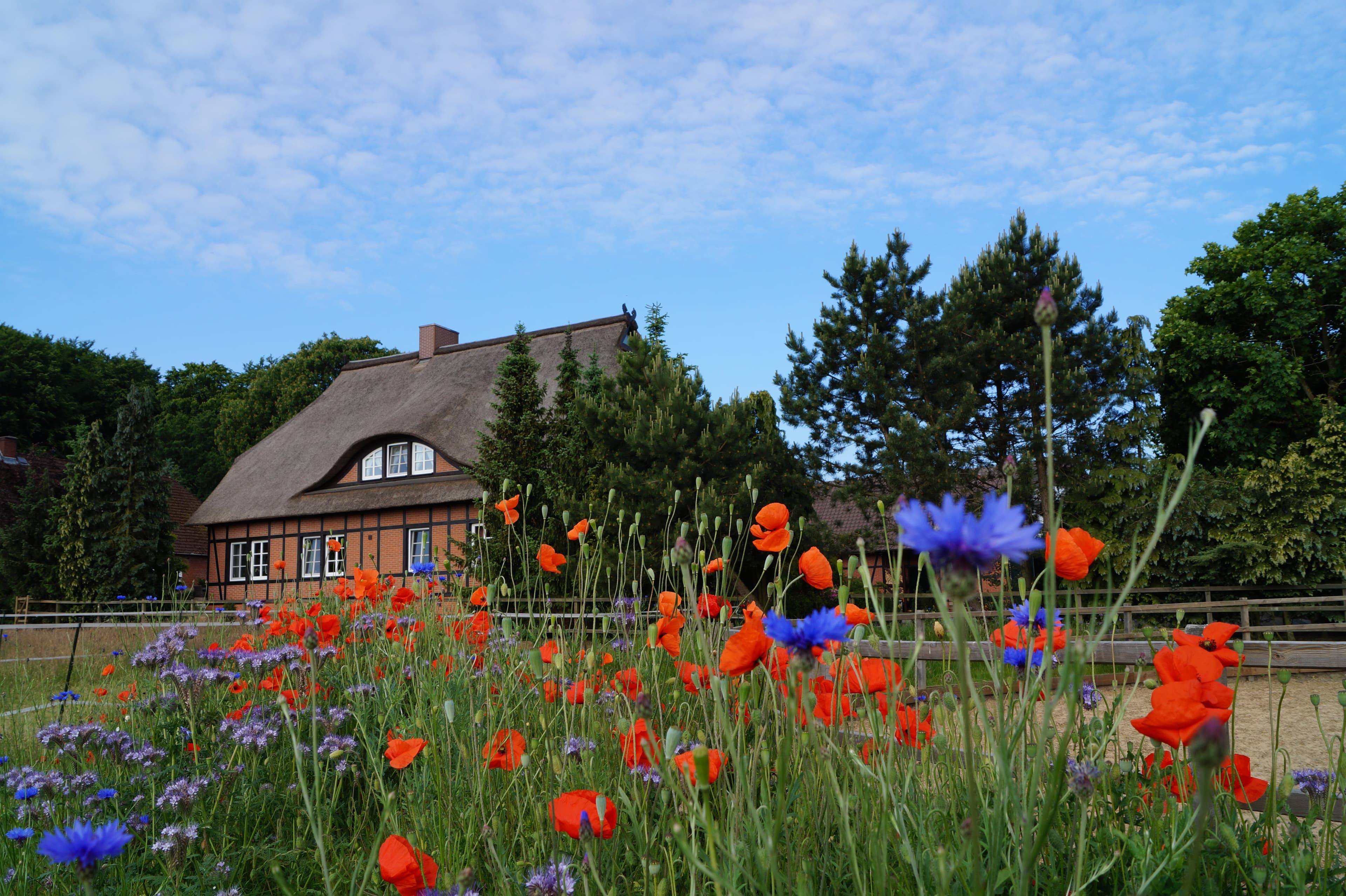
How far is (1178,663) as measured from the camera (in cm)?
119

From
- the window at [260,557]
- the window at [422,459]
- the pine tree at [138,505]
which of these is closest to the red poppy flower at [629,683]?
the window at [422,459]

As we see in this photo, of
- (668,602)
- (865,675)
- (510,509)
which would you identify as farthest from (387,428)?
(865,675)

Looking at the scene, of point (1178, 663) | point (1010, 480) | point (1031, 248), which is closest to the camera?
point (1010, 480)

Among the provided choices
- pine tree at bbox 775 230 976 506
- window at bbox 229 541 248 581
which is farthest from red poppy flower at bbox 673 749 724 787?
window at bbox 229 541 248 581

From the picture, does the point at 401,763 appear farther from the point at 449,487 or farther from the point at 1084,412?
the point at 449,487

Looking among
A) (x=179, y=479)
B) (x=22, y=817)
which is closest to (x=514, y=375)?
(x=22, y=817)

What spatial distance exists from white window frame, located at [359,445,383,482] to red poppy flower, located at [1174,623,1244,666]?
2095cm

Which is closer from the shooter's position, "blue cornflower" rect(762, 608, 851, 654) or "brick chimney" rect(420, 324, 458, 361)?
"blue cornflower" rect(762, 608, 851, 654)

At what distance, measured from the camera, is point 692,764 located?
1176 mm

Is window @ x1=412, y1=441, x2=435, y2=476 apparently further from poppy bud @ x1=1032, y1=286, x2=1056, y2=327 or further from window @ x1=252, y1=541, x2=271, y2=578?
poppy bud @ x1=1032, y1=286, x2=1056, y2=327

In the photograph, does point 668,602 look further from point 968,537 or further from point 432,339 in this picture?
point 432,339

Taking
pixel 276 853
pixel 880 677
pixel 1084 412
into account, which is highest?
pixel 1084 412

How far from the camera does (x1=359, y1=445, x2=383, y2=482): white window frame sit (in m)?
21.0

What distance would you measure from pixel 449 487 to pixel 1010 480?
18.4 m
